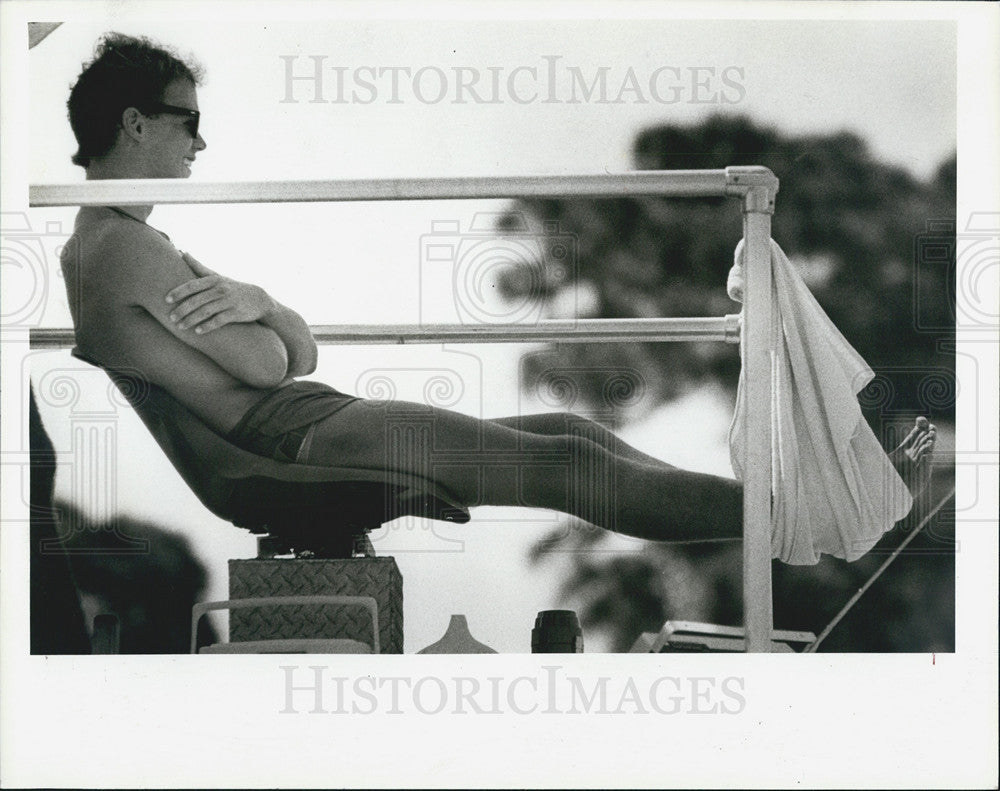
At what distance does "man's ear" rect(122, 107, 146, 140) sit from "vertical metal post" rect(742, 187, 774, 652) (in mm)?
1520

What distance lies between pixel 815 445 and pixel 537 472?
674 mm

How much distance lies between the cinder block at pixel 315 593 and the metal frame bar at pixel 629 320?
22.5 inches

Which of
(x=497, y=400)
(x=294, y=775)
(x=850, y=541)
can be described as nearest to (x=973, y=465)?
(x=850, y=541)

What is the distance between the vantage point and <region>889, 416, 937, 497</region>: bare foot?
446 centimetres

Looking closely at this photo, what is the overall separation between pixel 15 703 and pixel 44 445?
0.63 m

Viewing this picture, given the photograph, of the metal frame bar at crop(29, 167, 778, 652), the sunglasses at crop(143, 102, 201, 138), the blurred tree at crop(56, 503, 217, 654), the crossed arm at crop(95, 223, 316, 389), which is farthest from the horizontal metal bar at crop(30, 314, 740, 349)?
the sunglasses at crop(143, 102, 201, 138)

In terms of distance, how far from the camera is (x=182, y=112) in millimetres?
4570

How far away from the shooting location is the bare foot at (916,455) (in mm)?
4465

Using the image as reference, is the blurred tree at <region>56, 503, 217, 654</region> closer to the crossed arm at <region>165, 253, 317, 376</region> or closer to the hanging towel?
the crossed arm at <region>165, 253, 317, 376</region>

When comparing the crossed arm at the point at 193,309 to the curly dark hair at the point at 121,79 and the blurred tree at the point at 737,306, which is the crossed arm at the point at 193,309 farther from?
the blurred tree at the point at 737,306

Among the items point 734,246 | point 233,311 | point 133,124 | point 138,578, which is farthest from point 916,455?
point 133,124

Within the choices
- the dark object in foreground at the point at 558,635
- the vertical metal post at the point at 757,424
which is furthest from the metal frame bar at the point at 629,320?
the dark object in foreground at the point at 558,635

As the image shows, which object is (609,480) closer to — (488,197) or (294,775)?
(488,197)

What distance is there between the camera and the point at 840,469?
14.1ft
